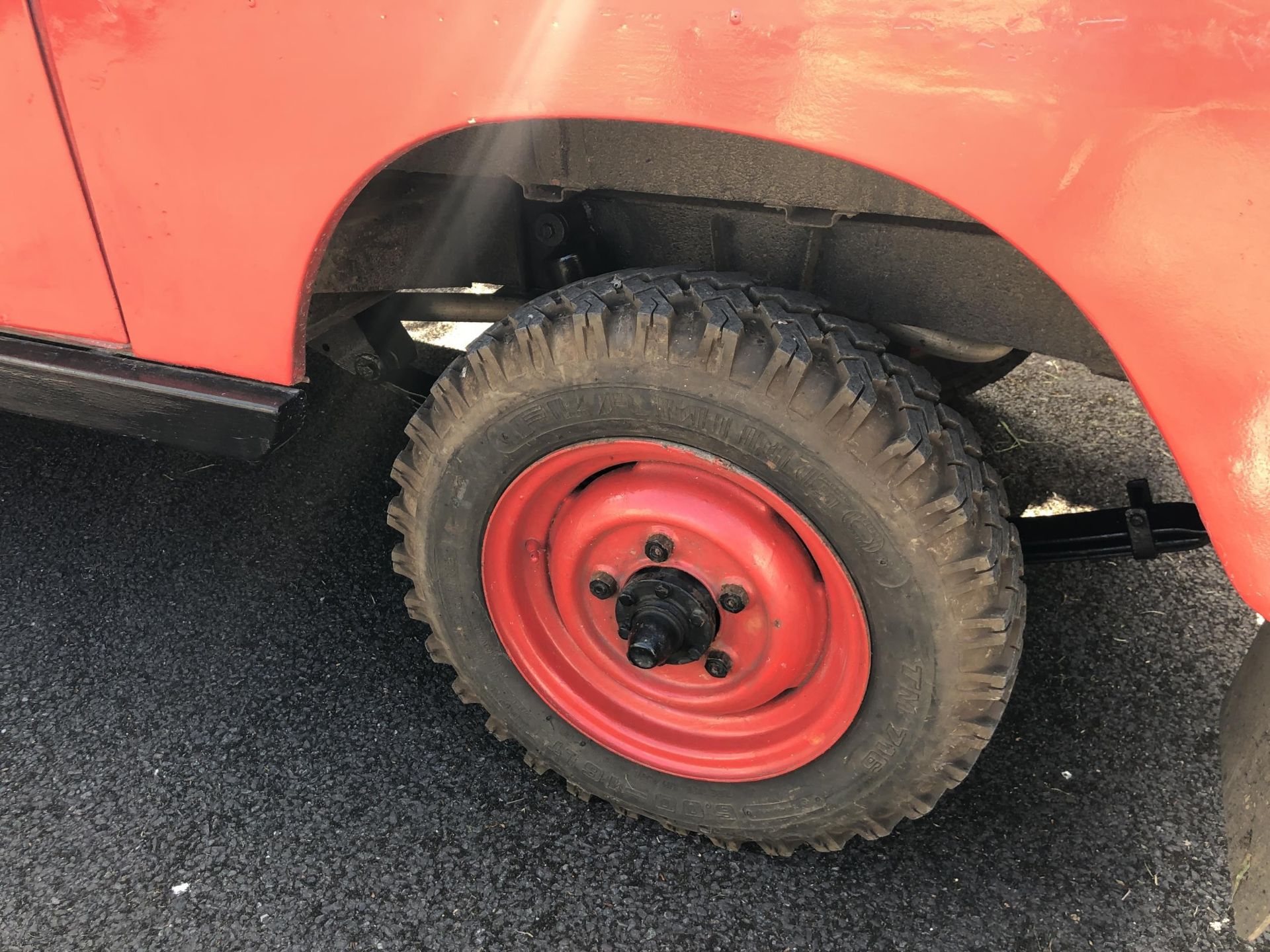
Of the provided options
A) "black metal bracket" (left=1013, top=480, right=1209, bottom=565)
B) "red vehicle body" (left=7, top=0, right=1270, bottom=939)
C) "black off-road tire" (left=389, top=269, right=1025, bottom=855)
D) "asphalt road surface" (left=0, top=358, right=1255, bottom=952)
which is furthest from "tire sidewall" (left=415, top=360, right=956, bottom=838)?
"black metal bracket" (left=1013, top=480, right=1209, bottom=565)

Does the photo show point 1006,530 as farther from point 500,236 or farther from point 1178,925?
point 500,236

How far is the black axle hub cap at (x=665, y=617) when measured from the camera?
60.5 inches

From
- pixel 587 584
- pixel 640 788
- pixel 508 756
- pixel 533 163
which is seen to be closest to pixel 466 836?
pixel 508 756

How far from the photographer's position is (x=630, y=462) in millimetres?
1616

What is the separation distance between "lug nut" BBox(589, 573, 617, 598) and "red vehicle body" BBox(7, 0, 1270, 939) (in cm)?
73

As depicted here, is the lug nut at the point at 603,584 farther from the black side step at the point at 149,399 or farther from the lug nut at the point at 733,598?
the black side step at the point at 149,399

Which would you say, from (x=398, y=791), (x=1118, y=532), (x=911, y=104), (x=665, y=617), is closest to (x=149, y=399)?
(x=398, y=791)

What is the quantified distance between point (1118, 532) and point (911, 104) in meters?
1.33

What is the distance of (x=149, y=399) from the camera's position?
67.4 inches

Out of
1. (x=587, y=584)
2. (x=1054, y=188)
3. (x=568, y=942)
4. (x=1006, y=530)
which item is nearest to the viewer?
(x=1054, y=188)

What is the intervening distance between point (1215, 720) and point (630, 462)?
5.19 ft

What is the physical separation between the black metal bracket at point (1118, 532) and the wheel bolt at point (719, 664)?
2.79 ft

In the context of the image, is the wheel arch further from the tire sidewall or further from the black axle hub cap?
the black axle hub cap

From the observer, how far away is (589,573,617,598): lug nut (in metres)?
1.65
